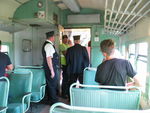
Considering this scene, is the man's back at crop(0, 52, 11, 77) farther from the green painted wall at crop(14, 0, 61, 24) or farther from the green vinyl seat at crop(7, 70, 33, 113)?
the green painted wall at crop(14, 0, 61, 24)

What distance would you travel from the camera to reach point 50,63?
11.0 feet

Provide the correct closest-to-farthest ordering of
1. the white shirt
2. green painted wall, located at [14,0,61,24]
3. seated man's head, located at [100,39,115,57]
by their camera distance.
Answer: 1. seated man's head, located at [100,39,115,57]
2. the white shirt
3. green painted wall, located at [14,0,61,24]

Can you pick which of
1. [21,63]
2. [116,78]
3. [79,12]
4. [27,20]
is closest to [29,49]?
[21,63]

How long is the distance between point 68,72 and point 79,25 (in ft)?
5.85

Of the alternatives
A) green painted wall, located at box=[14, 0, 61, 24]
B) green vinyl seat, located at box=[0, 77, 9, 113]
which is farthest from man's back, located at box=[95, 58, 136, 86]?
green painted wall, located at box=[14, 0, 61, 24]

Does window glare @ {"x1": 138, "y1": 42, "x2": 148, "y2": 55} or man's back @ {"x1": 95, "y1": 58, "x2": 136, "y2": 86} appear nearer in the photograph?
man's back @ {"x1": 95, "y1": 58, "x2": 136, "y2": 86}

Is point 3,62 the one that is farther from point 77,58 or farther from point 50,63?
point 77,58

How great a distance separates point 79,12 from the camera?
16.7 ft

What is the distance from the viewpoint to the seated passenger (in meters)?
1.79

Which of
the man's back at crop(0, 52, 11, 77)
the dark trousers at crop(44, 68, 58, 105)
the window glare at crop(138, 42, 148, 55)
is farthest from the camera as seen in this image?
the dark trousers at crop(44, 68, 58, 105)

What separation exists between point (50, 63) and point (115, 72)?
1.80 m

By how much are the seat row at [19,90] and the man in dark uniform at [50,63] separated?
0.16 meters

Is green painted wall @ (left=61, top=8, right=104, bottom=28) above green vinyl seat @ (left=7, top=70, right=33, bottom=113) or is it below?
above

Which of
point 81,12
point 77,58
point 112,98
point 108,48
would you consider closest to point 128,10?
point 108,48
